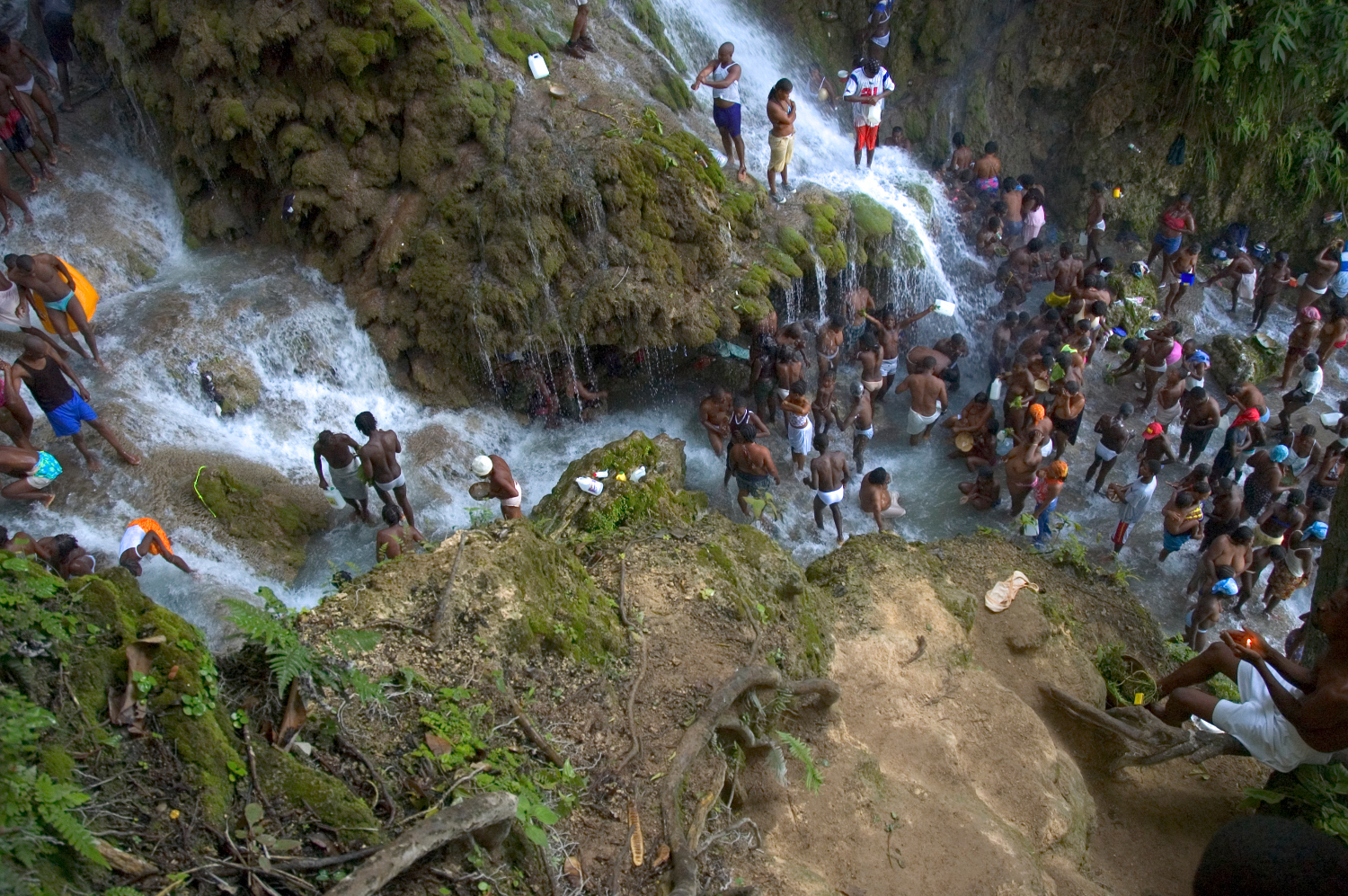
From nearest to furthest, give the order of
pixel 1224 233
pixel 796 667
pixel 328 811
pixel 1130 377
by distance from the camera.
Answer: pixel 328 811 → pixel 796 667 → pixel 1130 377 → pixel 1224 233

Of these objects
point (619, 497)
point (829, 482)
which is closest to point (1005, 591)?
point (829, 482)

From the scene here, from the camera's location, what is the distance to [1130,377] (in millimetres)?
11617

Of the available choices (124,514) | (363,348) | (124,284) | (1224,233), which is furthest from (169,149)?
(1224,233)

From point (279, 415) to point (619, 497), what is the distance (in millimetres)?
4539

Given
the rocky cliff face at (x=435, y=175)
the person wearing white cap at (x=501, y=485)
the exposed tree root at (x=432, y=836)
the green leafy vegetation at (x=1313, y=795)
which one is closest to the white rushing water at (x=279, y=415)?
the rocky cliff face at (x=435, y=175)

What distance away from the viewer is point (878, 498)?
8.93 metres

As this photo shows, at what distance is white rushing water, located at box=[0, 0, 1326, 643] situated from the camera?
25.0 ft

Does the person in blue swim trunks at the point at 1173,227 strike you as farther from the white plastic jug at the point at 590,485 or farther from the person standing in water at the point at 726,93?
the white plastic jug at the point at 590,485

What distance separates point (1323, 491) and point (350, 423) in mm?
10537

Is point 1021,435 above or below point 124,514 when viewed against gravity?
above

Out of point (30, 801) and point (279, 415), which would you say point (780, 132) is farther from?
point (30, 801)

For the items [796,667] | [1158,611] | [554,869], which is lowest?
[1158,611]

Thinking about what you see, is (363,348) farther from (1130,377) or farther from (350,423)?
(1130,377)

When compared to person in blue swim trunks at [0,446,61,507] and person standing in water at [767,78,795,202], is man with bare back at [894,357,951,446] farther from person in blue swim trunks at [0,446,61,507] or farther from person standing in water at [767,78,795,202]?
person in blue swim trunks at [0,446,61,507]
